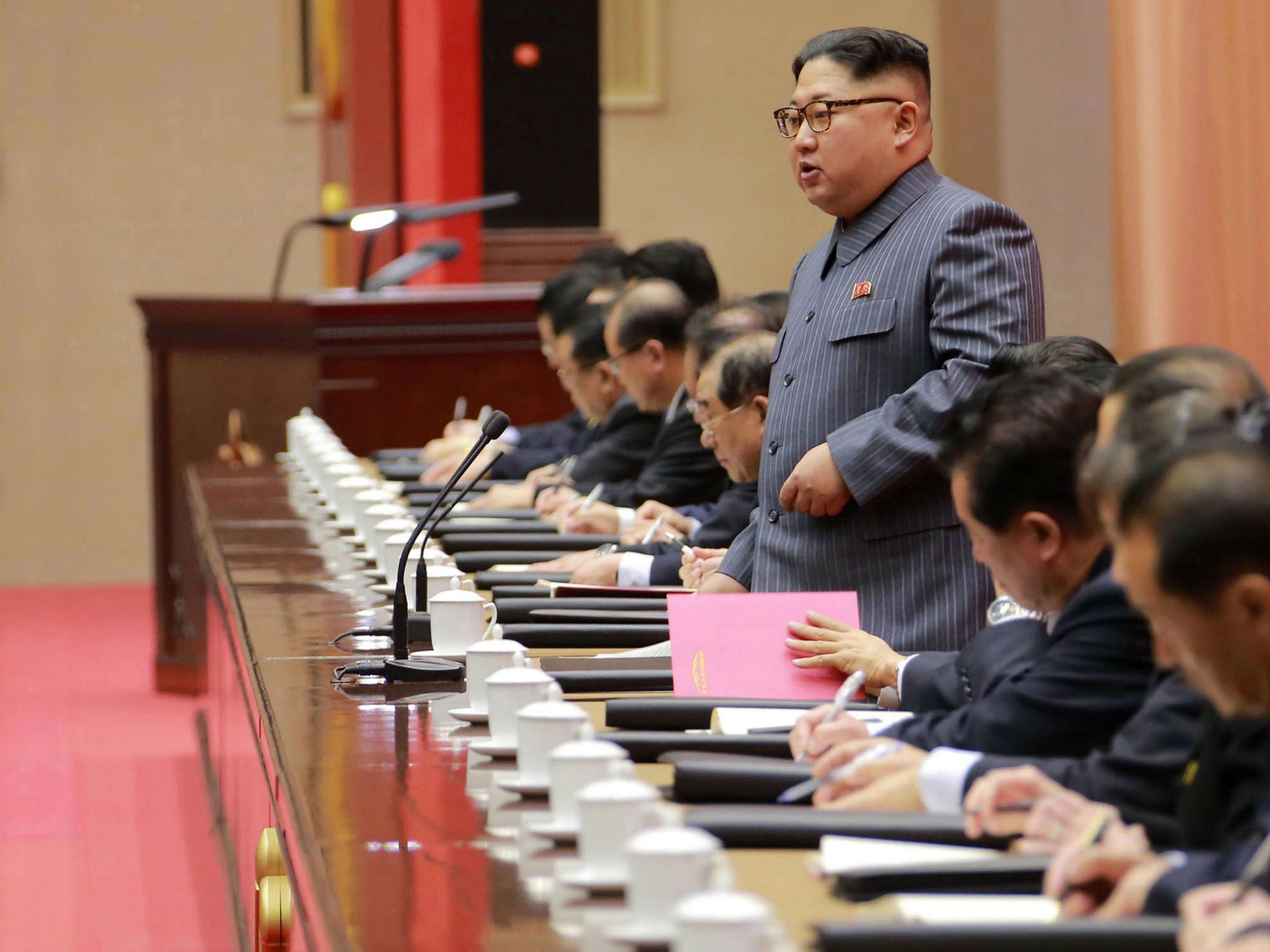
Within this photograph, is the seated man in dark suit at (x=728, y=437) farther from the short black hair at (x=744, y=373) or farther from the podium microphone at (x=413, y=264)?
the podium microphone at (x=413, y=264)

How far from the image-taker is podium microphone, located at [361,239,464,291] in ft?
22.0

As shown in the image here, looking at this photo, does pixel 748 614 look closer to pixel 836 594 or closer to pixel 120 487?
pixel 836 594

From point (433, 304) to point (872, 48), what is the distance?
3.73 meters

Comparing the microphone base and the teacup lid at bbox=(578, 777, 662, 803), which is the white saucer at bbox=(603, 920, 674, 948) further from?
the microphone base

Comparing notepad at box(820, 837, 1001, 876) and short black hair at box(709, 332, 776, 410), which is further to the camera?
short black hair at box(709, 332, 776, 410)

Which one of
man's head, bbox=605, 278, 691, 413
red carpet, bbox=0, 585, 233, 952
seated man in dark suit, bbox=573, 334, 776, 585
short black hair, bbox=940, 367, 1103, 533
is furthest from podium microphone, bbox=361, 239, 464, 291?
short black hair, bbox=940, 367, 1103, 533

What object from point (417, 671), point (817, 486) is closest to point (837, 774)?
point (417, 671)

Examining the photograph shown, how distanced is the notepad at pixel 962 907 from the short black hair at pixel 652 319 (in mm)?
3090

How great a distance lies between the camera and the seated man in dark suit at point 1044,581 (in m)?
1.88

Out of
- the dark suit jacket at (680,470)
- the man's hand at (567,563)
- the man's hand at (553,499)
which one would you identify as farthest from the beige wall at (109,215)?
the man's hand at (567,563)

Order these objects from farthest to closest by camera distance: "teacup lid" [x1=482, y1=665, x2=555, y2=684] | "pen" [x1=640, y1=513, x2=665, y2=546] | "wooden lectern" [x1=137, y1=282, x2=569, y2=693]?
1. "wooden lectern" [x1=137, y1=282, x2=569, y2=693]
2. "pen" [x1=640, y1=513, x2=665, y2=546]
3. "teacup lid" [x1=482, y1=665, x2=555, y2=684]

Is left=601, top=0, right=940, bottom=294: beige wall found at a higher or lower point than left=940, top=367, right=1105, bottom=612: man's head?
higher

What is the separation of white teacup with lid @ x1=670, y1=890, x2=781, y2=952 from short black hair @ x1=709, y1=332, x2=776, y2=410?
7.63 feet

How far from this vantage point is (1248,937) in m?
1.23
